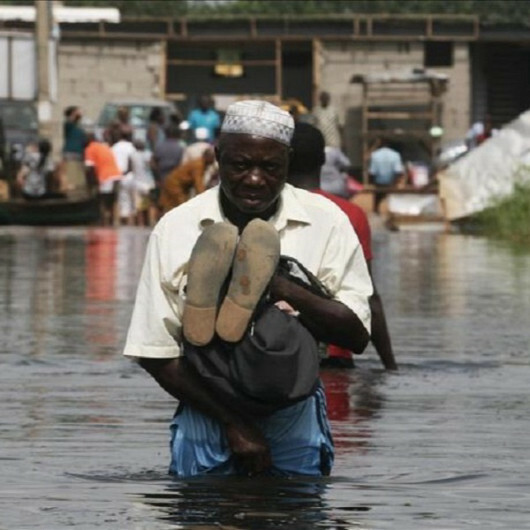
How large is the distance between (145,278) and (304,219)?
18.4 inches

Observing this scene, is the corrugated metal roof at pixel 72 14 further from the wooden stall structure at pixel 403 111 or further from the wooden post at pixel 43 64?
the wooden post at pixel 43 64

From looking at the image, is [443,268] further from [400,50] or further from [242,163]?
[400,50]

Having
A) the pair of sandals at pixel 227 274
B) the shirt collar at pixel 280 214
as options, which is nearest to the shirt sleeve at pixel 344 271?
the shirt collar at pixel 280 214

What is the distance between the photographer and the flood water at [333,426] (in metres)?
7.48

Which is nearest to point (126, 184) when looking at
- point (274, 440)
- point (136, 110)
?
point (136, 110)

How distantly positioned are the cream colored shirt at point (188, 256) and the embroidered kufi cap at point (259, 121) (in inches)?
7.6

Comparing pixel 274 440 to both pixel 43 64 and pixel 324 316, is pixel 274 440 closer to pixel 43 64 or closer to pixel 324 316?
pixel 324 316

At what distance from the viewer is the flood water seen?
748 centimetres

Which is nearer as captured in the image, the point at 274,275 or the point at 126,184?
the point at 274,275

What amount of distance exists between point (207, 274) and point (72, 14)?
A: 1729 inches

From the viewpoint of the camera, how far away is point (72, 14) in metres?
50.0

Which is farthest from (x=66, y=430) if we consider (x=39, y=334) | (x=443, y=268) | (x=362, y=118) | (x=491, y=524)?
(x=362, y=118)

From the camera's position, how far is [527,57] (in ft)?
174

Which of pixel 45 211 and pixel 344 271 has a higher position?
pixel 344 271
